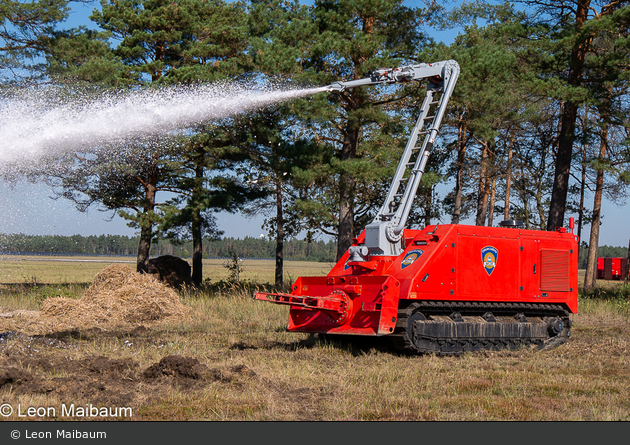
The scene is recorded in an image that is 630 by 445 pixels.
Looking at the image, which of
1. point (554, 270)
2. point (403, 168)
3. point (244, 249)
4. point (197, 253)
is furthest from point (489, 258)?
point (244, 249)

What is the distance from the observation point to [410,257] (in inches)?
397

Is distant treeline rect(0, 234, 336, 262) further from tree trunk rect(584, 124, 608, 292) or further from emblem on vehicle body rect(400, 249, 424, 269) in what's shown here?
emblem on vehicle body rect(400, 249, 424, 269)

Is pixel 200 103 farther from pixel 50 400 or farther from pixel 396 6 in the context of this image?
pixel 50 400

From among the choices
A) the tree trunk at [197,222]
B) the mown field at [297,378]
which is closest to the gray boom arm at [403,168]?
the mown field at [297,378]

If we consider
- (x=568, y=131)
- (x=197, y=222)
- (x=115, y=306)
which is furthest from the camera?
(x=197, y=222)

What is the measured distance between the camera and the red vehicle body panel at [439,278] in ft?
31.4

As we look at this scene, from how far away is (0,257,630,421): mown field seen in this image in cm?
620

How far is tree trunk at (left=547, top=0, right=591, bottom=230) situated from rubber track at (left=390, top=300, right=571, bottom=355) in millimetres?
10146

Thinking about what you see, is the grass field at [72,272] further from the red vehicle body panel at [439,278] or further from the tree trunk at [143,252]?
the red vehicle body panel at [439,278]

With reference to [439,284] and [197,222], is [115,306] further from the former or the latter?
[197,222]

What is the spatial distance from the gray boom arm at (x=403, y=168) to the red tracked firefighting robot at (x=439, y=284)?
19mm

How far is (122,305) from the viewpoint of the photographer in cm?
1413

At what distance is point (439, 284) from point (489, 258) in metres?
1.29

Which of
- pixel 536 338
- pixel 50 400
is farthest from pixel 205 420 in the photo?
pixel 536 338
